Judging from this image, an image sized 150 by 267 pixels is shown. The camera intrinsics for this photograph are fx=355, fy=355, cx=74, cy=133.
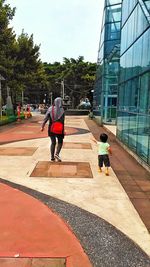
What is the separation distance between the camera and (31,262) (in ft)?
12.5

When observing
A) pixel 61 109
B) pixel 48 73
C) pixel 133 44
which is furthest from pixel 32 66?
pixel 48 73

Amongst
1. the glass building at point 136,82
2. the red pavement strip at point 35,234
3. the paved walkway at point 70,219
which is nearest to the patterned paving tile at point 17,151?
the paved walkway at point 70,219

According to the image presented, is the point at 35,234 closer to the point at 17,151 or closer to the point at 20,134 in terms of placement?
the point at 17,151

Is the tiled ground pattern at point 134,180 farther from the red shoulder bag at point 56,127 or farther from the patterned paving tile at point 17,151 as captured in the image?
the patterned paving tile at point 17,151

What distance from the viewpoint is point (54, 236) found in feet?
15.0

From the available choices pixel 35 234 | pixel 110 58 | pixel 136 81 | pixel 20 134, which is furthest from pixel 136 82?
pixel 110 58

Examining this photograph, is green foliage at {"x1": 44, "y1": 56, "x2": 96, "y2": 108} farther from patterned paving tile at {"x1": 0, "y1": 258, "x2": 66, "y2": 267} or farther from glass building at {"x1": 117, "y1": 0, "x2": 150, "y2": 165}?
patterned paving tile at {"x1": 0, "y1": 258, "x2": 66, "y2": 267}

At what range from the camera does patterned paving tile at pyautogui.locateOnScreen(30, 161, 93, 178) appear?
807 cm

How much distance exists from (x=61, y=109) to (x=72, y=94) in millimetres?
53516

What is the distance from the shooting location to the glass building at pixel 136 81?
9.75 m

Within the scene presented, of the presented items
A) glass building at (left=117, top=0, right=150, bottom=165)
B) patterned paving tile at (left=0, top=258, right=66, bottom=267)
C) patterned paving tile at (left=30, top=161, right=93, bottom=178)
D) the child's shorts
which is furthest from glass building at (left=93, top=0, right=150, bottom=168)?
patterned paving tile at (left=0, top=258, right=66, bottom=267)

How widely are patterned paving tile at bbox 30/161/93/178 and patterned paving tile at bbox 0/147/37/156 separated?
170 centimetres

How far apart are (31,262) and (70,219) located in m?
1.49

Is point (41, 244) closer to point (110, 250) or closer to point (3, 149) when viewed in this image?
point (110, 250)
